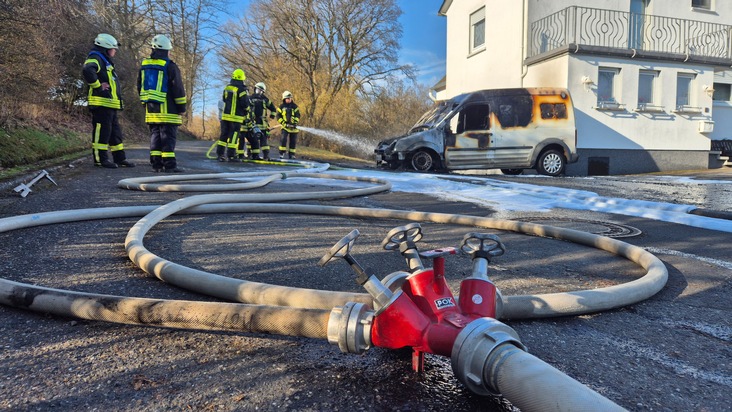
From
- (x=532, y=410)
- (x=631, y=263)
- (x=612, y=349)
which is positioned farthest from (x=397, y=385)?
(x=631, y=263)

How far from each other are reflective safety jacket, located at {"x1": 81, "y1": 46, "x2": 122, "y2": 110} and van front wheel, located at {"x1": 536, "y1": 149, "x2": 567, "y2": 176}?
9.56 meters

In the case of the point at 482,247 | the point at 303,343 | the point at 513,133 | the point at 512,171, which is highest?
the point at 513,133

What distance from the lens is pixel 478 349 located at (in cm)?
117

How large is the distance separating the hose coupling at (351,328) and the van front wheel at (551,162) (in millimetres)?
11572

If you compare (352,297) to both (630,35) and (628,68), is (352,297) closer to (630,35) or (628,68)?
(628,68)

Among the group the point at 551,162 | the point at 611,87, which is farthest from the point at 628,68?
the point at 551,162

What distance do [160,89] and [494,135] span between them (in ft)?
25.5

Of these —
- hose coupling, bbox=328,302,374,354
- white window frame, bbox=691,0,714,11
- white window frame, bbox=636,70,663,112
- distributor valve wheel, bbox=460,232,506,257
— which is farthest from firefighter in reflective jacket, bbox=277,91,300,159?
white window frame, bbox=691,0,714,11

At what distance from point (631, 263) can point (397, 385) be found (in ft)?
7.52

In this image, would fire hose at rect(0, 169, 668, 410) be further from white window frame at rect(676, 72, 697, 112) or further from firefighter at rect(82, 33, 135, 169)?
white window frame at rect(676, 72, 697, 112)

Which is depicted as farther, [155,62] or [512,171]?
[512,171]

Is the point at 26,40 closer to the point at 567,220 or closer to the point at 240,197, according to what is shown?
the point at 240,197

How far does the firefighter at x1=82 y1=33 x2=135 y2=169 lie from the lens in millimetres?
7227

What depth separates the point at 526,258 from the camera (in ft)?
10.2
